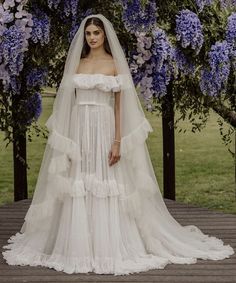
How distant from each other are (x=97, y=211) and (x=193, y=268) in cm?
71

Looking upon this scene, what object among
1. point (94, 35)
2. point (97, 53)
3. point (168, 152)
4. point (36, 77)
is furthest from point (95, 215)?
point (168, 152)

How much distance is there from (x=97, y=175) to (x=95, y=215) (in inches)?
10.2

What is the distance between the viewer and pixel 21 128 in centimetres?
552

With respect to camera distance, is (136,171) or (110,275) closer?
(110,275)

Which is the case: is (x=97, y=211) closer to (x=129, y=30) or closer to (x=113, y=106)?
(x=113, y=106)

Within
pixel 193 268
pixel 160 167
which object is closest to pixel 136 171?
pixel 193 268

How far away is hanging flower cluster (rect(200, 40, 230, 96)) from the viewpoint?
16.0 ft

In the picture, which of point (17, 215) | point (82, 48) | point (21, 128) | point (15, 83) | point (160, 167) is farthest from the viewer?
point (160, 167)

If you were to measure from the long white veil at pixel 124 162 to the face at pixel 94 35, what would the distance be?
58mm

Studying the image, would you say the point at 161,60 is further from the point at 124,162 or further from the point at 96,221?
the point at 96,221

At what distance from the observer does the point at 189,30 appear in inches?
187

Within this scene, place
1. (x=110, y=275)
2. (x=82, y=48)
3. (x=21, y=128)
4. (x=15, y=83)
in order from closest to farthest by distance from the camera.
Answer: (x=110, y=275), (x=82, y=48), (x=15, y=83), (x=21, y=128)

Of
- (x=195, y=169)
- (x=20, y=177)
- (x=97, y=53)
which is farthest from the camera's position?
(x=195, y=169)

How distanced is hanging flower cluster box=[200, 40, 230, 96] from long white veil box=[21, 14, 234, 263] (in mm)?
645
